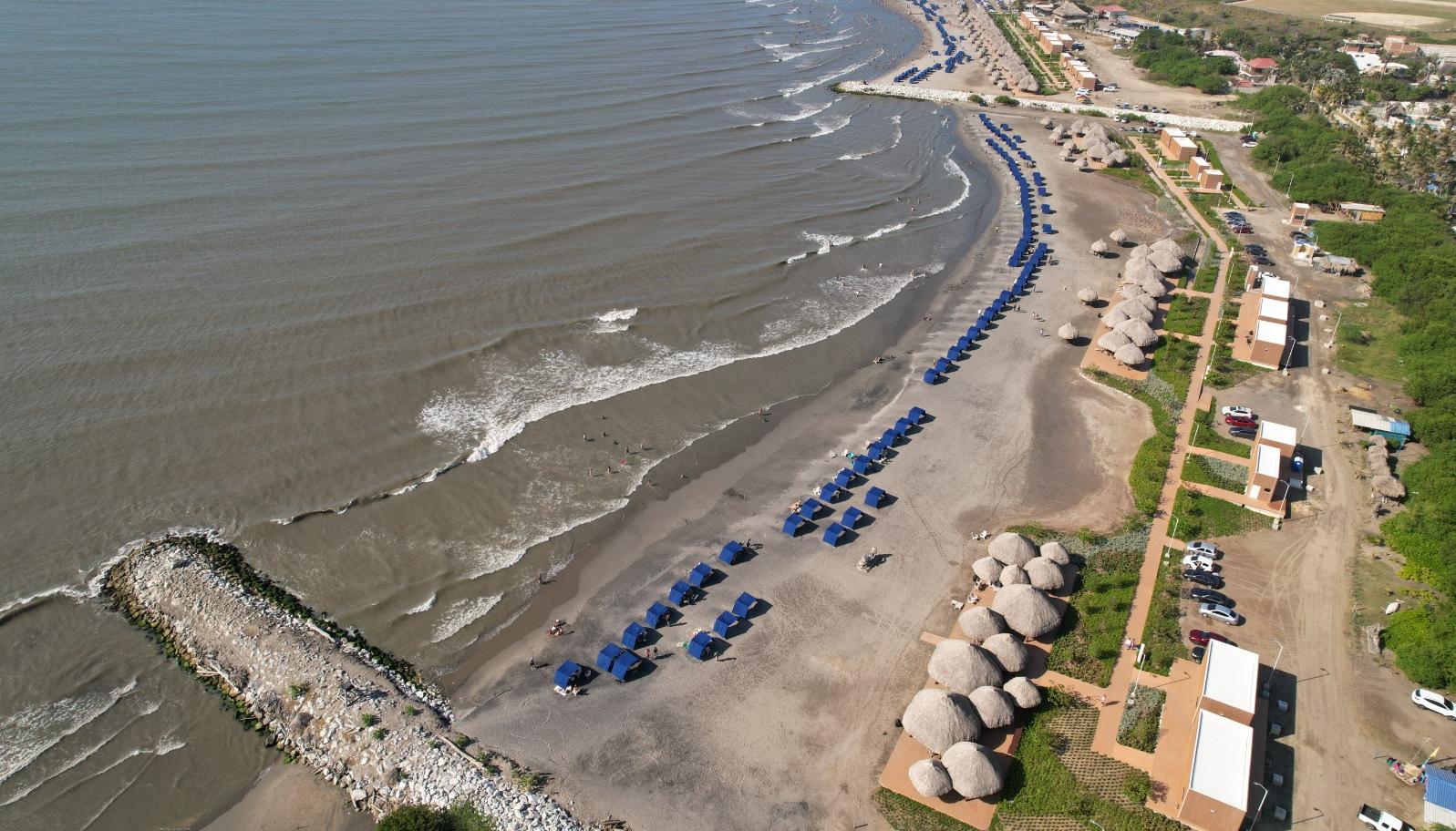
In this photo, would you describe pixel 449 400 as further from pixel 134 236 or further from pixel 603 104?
pixel 603 104

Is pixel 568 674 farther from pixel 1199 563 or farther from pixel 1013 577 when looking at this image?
pixel 1199 563

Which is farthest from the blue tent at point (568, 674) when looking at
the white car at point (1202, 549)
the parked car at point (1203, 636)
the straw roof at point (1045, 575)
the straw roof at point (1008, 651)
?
the white car at point (1202, 549)

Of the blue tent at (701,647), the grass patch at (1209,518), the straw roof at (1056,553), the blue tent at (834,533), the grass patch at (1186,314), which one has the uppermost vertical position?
the grass patch at (1186,314)

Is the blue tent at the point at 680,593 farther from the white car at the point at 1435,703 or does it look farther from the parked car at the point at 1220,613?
the white car at the point at 1435,703

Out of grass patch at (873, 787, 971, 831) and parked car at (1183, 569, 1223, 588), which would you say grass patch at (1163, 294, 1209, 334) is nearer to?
parked car at (1183, 569, 1223, 588)

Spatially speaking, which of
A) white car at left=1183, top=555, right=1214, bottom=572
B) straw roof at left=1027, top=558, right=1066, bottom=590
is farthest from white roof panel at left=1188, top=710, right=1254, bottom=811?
white car at left=1183, top=555, right=1214, bottom=572

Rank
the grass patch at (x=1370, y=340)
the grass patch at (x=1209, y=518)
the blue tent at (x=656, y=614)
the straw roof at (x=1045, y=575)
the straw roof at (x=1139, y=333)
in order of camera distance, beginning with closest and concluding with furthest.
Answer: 1. the blue tent at (x=656, y=614)
2. the straw roof at (x=1045, y=575)
3. the grass patch at (x=1209, y=518)
4. the grass patch at (x=1370, y=340)
5. the straw roof at (x=1139, y=333)
